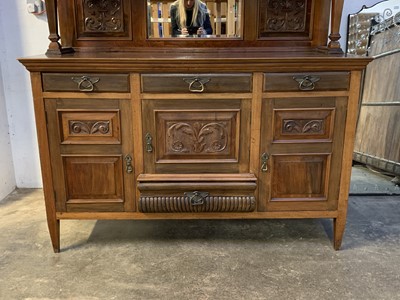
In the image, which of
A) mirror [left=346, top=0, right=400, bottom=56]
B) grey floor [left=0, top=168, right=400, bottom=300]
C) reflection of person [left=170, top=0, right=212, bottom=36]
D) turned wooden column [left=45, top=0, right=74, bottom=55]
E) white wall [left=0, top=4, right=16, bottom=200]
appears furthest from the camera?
white wall [left=0, top=4, right=16, bottom=200]

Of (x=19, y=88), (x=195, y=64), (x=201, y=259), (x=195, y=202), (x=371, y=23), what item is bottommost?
(x=201, y=259)

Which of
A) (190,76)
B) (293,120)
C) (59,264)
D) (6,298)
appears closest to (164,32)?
(190,76)

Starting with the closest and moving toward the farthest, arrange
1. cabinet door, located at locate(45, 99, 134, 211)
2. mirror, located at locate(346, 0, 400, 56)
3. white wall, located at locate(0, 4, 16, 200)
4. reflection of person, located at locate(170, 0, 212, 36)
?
cabinet door, located at locate(45, 99, 134, 211)
reflection of person, located at locate(170, 0, 212, 36)
mirror, located at locate(346, 0, 400, 56)
white wall, located at locate(0, 4, 16, 200)

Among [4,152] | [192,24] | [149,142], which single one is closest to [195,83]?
[149,142]

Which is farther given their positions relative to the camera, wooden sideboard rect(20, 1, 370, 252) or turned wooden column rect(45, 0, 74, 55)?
turned wooden column rect(45, 0, 74, 55)

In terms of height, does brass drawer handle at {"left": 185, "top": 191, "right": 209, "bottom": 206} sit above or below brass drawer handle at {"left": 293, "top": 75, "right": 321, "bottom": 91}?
below

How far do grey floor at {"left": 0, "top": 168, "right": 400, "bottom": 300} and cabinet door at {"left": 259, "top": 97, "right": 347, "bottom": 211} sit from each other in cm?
27

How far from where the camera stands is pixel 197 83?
161cm

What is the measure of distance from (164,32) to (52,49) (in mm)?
582

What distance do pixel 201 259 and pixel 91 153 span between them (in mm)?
746

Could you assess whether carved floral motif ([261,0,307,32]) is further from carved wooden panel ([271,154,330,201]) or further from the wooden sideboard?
carved wooden panel ([271,154,330,201])

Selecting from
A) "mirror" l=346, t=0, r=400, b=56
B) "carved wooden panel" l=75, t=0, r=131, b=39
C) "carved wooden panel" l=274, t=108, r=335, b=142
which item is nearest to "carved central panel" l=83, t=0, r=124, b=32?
"carved wooden panel" l=75, t=0, r=131, b=39

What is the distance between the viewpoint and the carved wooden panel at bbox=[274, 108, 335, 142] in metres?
1.65

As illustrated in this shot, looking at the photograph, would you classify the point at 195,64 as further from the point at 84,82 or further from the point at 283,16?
the point at 283,16
